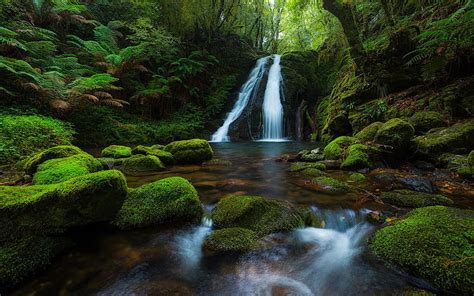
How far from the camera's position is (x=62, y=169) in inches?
151

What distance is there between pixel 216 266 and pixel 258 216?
0.90m

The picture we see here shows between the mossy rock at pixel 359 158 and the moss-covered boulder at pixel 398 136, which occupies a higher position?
the moss-covered boulder at pixel 398 136

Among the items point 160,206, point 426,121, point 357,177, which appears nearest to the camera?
point 160,206

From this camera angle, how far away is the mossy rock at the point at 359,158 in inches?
225

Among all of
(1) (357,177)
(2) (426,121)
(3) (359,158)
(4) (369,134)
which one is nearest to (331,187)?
(1) (357,177)

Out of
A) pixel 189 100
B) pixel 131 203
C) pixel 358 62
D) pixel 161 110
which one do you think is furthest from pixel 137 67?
pixel 131 203

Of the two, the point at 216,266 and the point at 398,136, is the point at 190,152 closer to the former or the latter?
the point at 216,266

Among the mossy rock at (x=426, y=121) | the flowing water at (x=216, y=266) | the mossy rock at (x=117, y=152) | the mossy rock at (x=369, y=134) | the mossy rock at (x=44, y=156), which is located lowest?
the flowing water at (x=216, y=266)

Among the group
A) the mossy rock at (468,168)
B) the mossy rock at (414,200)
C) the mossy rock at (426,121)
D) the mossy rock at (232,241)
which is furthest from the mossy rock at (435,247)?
the mossy rock at (426,121)

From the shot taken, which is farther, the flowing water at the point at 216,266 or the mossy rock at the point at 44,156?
the mossy rock at the point at 44,156

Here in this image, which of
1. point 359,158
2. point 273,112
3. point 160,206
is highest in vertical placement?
point 273,112

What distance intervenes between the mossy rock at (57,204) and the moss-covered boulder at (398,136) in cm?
583

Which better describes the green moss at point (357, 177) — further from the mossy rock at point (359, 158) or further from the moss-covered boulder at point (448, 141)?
the moss-covered boulder at point (448, 141)

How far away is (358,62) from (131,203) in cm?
943
